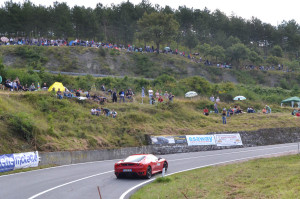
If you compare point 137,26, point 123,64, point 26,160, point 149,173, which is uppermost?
point 137,26

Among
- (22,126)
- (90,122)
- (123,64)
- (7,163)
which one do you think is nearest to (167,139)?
(90,122)

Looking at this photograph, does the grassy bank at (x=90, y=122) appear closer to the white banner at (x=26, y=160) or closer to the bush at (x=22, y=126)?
the bush at (x=22, y=126)

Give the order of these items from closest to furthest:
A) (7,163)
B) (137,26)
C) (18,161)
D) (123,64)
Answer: (7,163) → (18,161) → (123,64) → (137,26)

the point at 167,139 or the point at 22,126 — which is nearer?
the point at 22,126

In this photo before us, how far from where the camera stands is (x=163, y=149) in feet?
114

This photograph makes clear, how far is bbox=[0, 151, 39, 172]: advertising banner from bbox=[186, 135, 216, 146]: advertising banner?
1759 centimetres

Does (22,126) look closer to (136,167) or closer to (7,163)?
(7,163)

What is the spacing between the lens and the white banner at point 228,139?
3909cm

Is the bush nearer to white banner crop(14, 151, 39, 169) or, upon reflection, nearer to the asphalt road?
white banner crop(14, 151, 39, 169)

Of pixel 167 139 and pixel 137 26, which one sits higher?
pixel 137 26

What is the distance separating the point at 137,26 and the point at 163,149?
2609 inches

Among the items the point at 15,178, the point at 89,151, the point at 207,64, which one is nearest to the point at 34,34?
the point at 207,64

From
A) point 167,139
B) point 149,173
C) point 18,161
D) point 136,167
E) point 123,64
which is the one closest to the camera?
point 136,167

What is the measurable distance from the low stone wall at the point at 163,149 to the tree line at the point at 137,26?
40.6 metres
